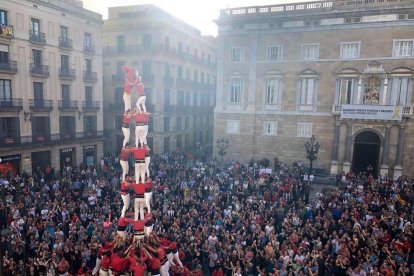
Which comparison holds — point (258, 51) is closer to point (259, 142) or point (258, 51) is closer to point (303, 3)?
point (303, 3)

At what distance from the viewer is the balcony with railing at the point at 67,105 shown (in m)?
28.7

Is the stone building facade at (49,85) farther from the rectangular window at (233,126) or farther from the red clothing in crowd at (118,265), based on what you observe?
the red clothing in crowd at (118,265)

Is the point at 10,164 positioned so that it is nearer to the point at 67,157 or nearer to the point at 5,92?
the point at 67,157

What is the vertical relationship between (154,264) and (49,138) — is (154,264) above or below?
below

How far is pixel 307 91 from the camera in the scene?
28734mm

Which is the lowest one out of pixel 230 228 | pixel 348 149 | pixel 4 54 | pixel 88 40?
pixel 230 228

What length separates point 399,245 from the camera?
12.0 metres

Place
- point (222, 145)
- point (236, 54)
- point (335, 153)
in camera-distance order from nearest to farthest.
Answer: point (335, 153), point (222, 145), point (236, 54)

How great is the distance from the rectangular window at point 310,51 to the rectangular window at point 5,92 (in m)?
24.8

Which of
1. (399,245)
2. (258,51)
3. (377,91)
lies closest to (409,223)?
(399,245)

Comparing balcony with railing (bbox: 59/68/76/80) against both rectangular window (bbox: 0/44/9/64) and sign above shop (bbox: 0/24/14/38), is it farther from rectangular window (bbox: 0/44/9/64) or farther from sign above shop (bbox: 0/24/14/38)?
sign above shop (bbox: 0/24/14/38)

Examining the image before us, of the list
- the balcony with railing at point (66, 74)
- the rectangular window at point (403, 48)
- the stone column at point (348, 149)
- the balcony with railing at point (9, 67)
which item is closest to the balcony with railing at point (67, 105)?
the balcony with railing at point (66, 74)

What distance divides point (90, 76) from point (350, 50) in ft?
80.1

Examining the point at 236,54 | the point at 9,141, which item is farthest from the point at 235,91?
the point at 9,141
